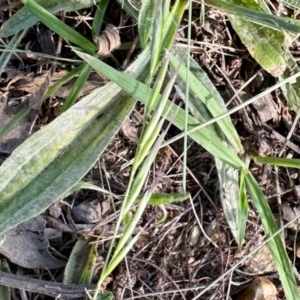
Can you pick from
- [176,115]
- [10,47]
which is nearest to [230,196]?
[176,115]

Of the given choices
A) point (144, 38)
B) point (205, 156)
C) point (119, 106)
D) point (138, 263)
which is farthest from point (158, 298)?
point (144, 38)

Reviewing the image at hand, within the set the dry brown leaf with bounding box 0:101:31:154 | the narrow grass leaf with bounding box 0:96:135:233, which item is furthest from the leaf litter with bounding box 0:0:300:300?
the narrow grass leaf with bounding box 0:96:135:233

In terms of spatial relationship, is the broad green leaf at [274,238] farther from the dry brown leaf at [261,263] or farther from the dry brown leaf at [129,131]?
the dry brown leaf at [129,131]

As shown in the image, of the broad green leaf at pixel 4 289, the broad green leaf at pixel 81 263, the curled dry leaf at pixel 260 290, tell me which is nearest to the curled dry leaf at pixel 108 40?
the broad green leaf at pixel 81 263

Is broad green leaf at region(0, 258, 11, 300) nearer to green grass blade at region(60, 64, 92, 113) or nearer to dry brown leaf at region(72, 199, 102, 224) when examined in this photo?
dry brown leaf at region(72, 199, 102, 224)

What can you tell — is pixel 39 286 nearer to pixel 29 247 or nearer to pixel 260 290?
pixel 29 247

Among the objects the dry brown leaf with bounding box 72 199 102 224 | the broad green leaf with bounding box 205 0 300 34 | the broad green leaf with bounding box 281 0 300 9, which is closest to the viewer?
the broad green leaf with bounding box 205 0 300 34
